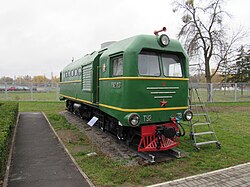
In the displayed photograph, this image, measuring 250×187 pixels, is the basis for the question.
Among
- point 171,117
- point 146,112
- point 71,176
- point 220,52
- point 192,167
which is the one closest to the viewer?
point 71,176

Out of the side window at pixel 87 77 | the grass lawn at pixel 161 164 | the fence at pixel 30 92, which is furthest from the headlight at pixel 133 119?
the fence at pixel 30 92

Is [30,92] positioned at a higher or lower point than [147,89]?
lower

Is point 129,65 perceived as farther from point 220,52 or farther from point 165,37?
point 220,52

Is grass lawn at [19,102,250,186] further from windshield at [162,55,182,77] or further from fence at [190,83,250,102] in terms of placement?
fence at [190,83,250,102]

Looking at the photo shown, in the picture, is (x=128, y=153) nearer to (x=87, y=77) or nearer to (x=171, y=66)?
(x=171, y=66)

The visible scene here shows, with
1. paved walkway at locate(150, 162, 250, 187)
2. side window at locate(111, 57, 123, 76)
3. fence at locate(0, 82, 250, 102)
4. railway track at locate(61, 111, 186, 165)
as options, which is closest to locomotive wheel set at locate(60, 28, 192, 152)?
side window at locate(111, 57, 123, 76)

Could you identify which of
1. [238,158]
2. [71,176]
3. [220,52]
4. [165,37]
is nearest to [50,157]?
[71,176]

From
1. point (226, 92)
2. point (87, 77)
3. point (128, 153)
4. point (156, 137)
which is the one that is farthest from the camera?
point (226, 92)

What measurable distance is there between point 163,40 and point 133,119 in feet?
8.05

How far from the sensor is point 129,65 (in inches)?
242

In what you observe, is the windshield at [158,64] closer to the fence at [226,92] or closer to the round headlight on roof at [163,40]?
the round headlight on roof at [163,40]

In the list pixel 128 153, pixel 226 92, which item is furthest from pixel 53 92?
pixel 128 153

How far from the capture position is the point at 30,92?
25.7 metres

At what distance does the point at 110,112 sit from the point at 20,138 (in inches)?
164
